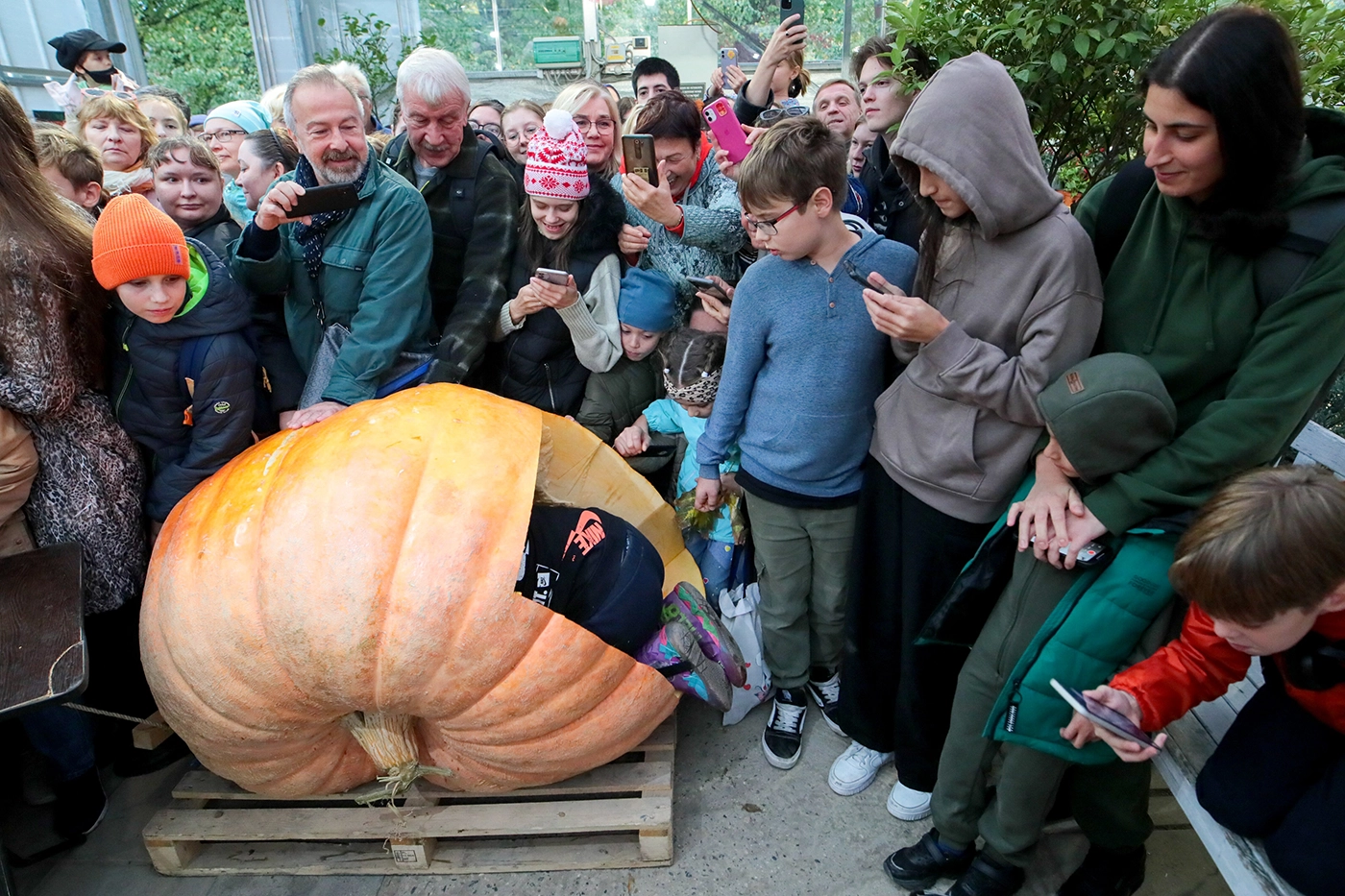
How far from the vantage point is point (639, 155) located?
266 cm

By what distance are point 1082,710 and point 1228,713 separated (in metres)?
0.75

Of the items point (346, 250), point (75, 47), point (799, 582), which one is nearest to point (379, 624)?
point (799, 582)

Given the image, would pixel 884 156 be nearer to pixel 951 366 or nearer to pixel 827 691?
pixel 951 366

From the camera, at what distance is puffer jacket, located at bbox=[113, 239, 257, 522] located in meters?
2.33

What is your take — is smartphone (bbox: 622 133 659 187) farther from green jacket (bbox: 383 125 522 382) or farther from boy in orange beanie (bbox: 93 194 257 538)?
boy in orange beanie (bbox: 93 194 257 538)

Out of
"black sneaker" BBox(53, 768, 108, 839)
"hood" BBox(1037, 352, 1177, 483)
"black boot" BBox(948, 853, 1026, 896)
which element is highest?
"hood" BBox(1037, 352, 1177, 483)

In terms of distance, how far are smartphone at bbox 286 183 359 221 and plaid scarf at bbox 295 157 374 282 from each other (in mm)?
105

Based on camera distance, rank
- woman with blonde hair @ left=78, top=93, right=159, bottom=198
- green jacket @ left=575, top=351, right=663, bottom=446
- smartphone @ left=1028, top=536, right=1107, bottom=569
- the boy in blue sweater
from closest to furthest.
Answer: smartphone @ left=1028, top=536, right=1107, bottom=569 < the boy in blue sweater < green jacket @ left=575, top=351, right=663, bottom=446 < woman with blonde hair @ left=78, top=93, right=159, bottom=198

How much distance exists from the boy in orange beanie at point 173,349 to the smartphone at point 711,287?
146 cm

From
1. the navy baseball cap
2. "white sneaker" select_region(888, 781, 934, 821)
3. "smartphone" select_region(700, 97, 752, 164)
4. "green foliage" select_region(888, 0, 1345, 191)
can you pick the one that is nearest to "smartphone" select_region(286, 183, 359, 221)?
"smartphone" select_region(700, 97, 752, 164)

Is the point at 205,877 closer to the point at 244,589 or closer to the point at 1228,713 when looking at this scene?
the point at 244,589

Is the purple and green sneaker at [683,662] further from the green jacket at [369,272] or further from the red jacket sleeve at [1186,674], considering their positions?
the green jacket at [369,272]

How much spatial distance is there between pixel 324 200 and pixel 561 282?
2.53 feet

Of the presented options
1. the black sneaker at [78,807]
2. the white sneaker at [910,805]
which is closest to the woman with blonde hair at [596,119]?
the white sneaker at [910,805]
